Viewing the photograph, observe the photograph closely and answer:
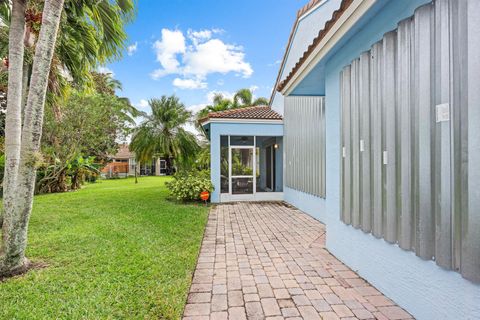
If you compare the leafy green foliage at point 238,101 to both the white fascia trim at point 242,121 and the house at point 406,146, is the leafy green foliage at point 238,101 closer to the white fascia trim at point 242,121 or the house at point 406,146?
the white fascia trim at point 242,121

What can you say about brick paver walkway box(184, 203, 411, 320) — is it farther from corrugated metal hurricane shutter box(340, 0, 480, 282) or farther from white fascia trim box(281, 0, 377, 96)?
white fascia trim box(281, 0, 377, 96)

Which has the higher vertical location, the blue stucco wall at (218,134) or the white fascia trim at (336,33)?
the white fascia trim at (336,33)

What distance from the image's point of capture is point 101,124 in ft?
54.5

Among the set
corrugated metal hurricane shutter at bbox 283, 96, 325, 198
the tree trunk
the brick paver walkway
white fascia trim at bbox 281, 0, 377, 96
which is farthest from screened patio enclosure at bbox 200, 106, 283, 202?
the tree trunk

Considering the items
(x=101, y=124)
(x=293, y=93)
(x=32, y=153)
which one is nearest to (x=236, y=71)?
(x=101, y=124)

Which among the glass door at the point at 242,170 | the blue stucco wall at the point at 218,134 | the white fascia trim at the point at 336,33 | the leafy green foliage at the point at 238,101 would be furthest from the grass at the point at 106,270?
the leafy green foliage at the point at 238,101

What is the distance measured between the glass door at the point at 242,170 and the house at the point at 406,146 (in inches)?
268

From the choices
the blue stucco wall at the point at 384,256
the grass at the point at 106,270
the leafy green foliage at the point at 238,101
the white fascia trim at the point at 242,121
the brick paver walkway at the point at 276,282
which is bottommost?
the brick paver walkway at the point at 276,282

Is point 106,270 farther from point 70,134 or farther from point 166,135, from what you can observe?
point 166,135

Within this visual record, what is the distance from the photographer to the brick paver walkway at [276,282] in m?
3.24

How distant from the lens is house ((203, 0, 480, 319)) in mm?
2330

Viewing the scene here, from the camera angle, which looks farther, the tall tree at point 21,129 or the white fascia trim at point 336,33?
the tall tree at point 21,129

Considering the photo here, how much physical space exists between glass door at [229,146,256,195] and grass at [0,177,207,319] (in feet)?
14.4

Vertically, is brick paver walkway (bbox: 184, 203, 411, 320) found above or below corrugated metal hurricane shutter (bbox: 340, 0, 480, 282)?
below
